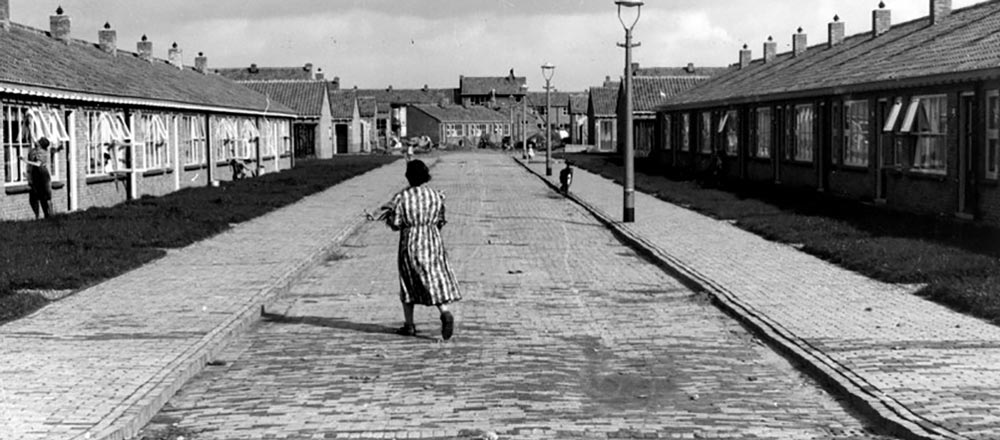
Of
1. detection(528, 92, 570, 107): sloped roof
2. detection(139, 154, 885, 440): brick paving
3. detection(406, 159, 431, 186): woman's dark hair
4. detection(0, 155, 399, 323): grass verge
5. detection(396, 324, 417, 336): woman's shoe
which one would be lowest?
detection(139, 154, 885, 440): brick paving

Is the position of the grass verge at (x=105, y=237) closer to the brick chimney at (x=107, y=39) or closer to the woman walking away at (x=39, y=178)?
the woman walking away at (x=39, y=178)

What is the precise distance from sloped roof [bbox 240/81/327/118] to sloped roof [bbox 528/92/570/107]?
3648 inches

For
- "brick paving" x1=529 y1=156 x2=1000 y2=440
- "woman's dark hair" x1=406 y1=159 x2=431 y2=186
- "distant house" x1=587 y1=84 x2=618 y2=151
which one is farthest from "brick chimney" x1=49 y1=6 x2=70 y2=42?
"distant house" x1=587 y1=84 x2=618 y2=151

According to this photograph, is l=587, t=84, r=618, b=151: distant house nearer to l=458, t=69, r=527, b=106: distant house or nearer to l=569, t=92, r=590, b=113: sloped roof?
l=569, t=92, r=590, b=113: sloped roof

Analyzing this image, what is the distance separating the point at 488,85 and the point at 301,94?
110867 mm

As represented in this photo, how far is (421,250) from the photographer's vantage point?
1145cm

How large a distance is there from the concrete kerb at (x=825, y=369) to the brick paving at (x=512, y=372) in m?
0.12

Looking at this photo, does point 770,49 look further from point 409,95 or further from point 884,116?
point 409,95

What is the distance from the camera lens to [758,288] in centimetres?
1455

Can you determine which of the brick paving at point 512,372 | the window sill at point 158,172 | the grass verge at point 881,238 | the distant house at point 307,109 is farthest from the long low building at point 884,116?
the distant house at point 307,109

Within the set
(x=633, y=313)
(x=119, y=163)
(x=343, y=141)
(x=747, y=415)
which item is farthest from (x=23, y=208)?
(x=343, y=141)

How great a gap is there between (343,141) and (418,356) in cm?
9095

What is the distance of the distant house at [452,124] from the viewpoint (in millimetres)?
144250

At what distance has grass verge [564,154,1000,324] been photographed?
45.1 ft
